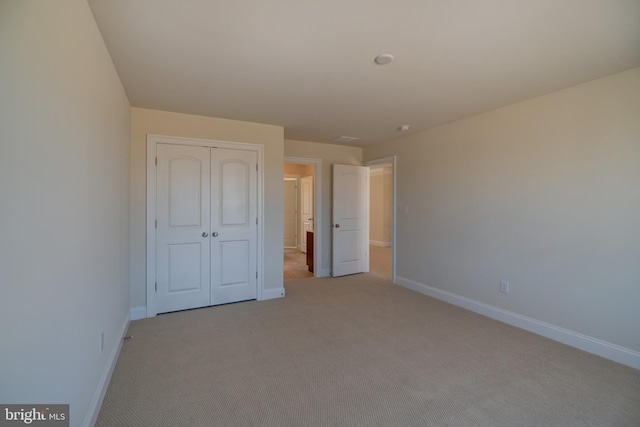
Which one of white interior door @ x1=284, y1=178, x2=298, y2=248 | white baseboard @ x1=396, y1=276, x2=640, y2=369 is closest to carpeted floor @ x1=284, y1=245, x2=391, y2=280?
white interior door @ x1=284, y1=178, x2=298, y2=248

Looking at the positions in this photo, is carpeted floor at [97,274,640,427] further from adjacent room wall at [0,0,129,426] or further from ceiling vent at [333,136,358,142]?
ceiling vent at [333,136,358,142]

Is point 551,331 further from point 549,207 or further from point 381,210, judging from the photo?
point 381,210

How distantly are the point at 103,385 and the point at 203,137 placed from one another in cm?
271

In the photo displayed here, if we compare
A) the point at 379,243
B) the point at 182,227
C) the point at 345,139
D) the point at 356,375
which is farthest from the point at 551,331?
the point at 379,243

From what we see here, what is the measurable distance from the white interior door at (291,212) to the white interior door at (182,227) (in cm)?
459

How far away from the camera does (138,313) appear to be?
3328 mm

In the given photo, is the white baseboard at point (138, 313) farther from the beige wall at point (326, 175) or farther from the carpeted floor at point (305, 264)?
the beige wall at point (326, 175)

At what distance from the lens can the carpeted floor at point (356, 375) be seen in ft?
5.93

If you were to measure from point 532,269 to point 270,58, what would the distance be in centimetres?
330

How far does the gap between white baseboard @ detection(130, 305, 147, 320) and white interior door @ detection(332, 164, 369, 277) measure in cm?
297

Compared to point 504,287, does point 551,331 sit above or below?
below

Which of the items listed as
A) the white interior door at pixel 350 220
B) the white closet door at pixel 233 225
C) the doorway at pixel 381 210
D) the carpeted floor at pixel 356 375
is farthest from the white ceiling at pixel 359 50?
the doorway at pixel 381 210

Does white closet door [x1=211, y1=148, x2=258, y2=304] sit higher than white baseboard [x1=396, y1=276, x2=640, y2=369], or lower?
higher

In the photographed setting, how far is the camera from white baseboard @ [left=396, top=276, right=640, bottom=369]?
241cm
